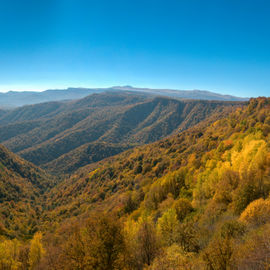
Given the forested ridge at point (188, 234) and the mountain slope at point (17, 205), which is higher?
the forested ridge at point (188, 234)

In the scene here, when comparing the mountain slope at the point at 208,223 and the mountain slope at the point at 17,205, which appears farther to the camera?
the mountain slope at the point at 17,205

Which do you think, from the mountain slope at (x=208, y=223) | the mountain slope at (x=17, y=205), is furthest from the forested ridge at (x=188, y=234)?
the mountain slope at (x=17, y=205)

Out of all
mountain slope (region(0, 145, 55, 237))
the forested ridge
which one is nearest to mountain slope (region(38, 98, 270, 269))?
the forested ridge

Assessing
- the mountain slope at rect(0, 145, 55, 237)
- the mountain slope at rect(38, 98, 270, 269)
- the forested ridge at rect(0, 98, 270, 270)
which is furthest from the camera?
the mountain slope at rect(0, 145, 55, 237)

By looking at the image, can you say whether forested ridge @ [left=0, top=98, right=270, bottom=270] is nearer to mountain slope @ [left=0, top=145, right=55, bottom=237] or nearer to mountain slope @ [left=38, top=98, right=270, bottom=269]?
mountain slope @ [left=38, top=98, right=270, bottom=269]

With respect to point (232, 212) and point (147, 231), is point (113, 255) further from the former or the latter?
point (232, 212)

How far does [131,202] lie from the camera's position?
239ft

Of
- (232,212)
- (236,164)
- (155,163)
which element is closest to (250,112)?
(155,163)

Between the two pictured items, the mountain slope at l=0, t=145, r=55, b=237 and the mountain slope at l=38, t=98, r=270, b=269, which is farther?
the mountain slope at l=0, t=145, r=55, b=237

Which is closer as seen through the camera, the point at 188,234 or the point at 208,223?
the point at 188,234

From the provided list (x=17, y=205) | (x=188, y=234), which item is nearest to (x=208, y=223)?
(x=188, y=234)

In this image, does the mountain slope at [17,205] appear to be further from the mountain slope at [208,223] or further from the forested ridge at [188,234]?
the forested ridge at [188,234]

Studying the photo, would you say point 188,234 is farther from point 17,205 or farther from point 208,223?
point 17,205

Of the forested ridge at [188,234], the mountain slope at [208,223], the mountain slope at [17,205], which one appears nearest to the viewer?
the mountain slope at [208,223]
